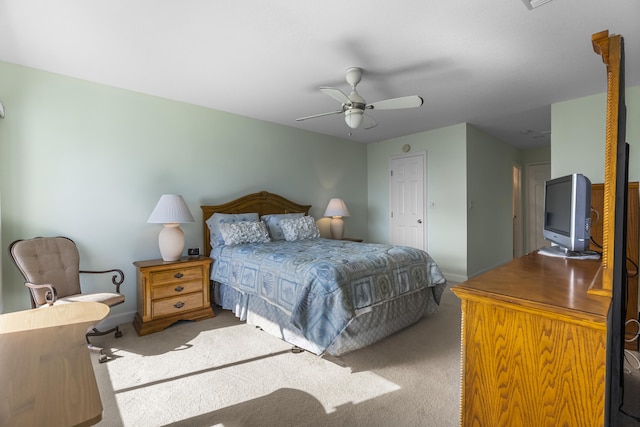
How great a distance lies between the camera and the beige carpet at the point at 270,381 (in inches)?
68.7

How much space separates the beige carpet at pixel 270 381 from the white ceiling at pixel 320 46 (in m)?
2.43

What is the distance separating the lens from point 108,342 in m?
2.72

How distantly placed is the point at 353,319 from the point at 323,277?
1.25ft

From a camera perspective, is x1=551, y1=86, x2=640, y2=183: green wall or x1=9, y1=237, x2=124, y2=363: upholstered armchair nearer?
x1=9, y1=237, x2=124, y2=363: upholstered armchair

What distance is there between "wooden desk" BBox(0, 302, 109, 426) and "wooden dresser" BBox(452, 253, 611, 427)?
3.87 ft

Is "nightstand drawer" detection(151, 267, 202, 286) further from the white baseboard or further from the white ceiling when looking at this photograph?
the white baseboard

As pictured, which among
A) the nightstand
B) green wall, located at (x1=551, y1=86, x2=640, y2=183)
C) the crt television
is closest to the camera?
the crt television

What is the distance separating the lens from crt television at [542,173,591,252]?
1726mm

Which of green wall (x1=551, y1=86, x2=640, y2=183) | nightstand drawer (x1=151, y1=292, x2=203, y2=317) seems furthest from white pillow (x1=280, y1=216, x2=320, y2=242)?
green wall (x1=551, y1=86, x2=640, y2=183)

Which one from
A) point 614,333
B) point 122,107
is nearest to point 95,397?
point 614,333

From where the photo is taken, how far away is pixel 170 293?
3.04 meters

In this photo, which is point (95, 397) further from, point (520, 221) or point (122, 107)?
point (520, 221)

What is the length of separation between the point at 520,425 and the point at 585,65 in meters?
3.15

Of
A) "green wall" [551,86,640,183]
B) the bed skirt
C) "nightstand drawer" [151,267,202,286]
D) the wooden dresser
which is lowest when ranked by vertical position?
the bed skirt
